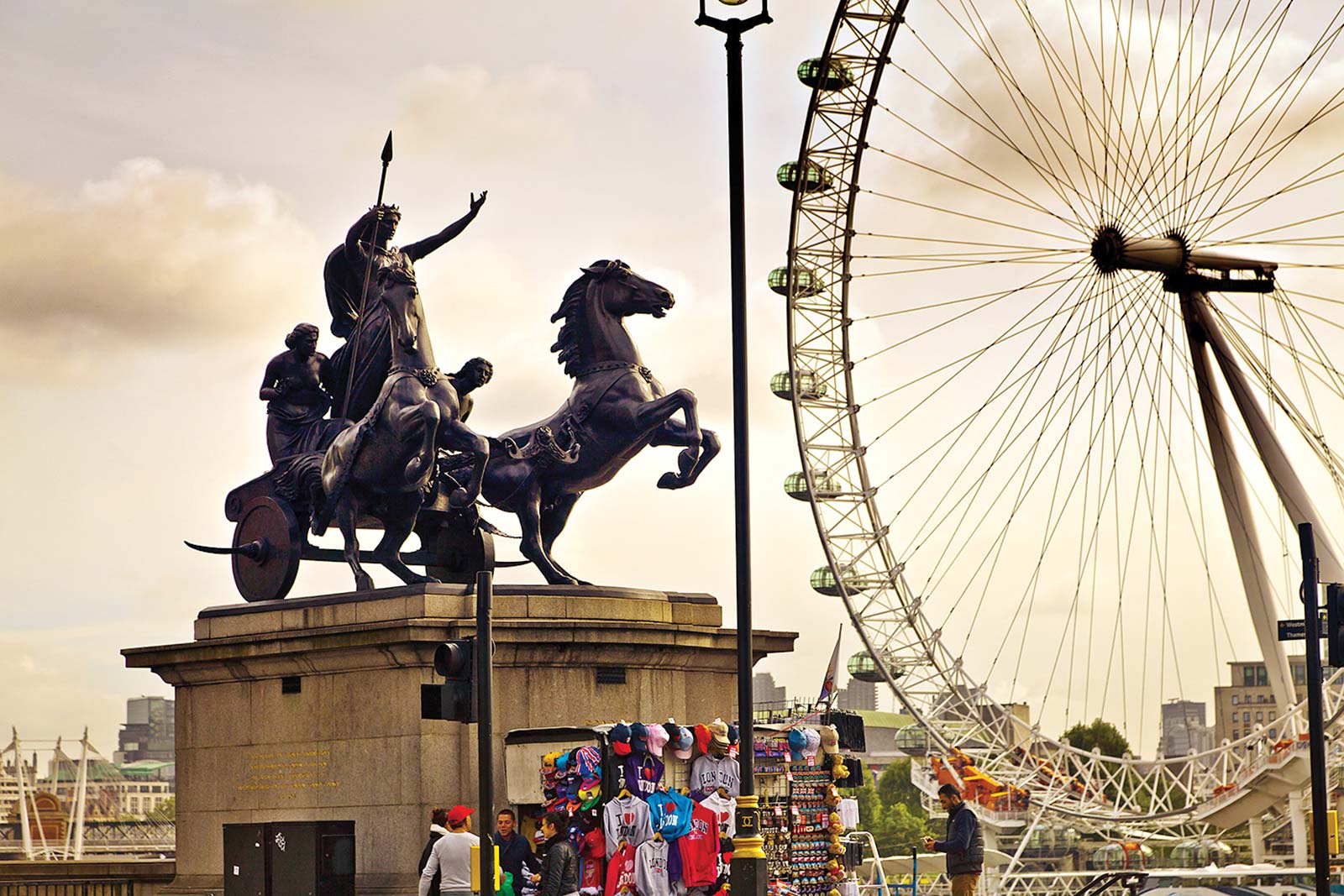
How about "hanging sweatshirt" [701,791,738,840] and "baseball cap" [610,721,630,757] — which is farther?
"hanging sweatshirt" [701,791,738,840]

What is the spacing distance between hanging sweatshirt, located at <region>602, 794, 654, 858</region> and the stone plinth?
3.06 metres

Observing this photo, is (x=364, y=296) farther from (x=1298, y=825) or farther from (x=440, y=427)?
(x=1298, y=825)

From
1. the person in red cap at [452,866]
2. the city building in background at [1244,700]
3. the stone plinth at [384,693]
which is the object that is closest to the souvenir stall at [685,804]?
the person in red cap at [452,866]

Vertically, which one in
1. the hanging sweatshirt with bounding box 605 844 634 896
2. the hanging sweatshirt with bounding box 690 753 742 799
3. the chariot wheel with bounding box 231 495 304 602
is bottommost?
the hanging sweatshirt with bounding box 605 844 634 896

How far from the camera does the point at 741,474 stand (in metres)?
18.5

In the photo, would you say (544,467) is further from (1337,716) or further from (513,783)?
(1337,716)

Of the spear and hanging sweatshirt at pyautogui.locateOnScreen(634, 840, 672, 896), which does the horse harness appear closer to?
the spear

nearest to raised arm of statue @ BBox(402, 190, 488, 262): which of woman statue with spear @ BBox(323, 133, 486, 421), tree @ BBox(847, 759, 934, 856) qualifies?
woman statue with spear @ BBox(323, 133, 486, 421)

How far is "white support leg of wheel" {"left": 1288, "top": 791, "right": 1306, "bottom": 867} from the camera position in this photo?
171 ft

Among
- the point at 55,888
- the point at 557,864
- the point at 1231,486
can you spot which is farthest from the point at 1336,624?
the point at 1231,486

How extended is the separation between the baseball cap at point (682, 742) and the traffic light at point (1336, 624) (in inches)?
256

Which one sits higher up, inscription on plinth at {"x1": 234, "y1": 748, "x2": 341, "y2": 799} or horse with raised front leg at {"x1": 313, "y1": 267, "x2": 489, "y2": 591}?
horse with raised front leg at {"x1": 313, "y1": 267, "x2": 489, "y2": 591}

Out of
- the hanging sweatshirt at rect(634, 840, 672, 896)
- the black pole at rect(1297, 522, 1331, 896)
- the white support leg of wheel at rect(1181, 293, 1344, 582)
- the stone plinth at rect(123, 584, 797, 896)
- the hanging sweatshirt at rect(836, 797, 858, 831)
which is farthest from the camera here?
the white support leg of wheel at rect(1181, 293, 1344, 582)

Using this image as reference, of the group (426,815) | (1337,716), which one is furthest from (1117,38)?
(426,815)
